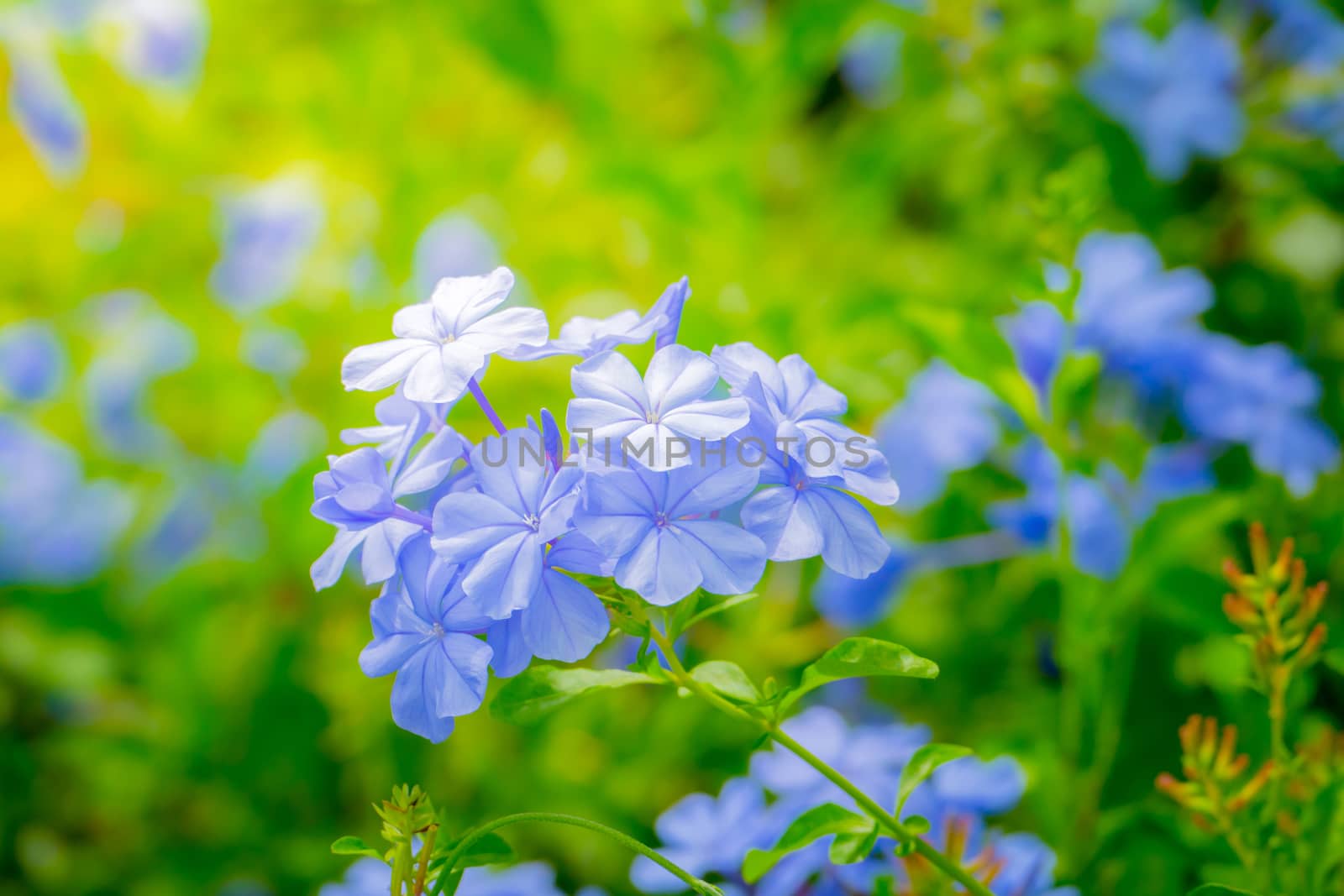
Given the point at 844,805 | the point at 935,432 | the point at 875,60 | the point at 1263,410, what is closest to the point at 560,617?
the point at 844,805

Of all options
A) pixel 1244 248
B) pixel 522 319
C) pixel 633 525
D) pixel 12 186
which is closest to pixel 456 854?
pixel 633 525

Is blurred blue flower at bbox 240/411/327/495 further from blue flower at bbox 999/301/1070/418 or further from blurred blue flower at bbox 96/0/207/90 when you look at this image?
blue flower at bbox 999/301/1070/418

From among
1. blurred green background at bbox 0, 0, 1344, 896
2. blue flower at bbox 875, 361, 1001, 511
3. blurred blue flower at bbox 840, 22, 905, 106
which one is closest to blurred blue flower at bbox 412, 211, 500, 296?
blurred green background at bbox 0, 0, 1344, 896

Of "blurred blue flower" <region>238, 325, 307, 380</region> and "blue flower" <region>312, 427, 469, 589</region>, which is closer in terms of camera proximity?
"blue flower" <region>312, 427, 469, 589</region>

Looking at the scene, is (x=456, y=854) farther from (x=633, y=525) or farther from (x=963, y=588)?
(x=963, y=588)

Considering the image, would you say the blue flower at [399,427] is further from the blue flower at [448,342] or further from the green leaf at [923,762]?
the green leaf at [923,762]

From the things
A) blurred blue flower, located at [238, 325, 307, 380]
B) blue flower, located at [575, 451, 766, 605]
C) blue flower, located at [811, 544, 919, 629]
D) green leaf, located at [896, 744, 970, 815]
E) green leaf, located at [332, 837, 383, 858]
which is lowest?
green leaf, located at [332, 837, 383, 858]
